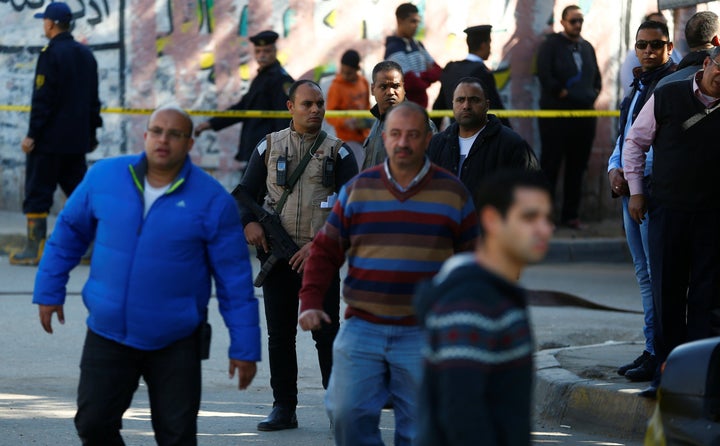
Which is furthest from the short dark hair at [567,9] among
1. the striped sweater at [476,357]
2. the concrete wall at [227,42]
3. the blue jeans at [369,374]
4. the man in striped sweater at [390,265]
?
the striped sweater at [476,357]

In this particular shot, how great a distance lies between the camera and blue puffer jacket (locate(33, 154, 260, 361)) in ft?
18.0

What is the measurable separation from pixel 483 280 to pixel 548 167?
1205 cm

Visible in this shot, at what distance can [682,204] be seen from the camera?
7.53 m

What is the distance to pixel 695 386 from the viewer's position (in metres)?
5.05

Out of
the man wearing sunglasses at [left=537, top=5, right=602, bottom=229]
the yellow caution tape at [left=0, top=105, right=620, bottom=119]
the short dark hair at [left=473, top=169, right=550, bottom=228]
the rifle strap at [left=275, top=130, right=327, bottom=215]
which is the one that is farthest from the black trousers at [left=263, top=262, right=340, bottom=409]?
the man wearing sunglasses at [left=537, top=5, right=602, bottom=229]

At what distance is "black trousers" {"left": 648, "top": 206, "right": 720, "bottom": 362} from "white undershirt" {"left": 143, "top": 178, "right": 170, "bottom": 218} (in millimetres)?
3023

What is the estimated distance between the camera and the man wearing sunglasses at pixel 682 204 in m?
7.46

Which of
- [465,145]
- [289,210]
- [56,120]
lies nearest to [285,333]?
[289,210]

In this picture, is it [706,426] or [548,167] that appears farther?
[548,167]

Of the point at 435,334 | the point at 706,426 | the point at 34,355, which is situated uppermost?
the point at 435,334

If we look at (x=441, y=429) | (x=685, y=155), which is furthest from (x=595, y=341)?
(x=441, y=429)

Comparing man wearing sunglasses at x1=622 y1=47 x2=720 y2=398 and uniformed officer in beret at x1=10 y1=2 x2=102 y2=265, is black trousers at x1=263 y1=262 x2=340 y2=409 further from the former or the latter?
uniformed officer in beret at x1=10 y1=2 x2=102 y2=265

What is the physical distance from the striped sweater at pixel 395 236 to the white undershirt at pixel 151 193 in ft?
2.22

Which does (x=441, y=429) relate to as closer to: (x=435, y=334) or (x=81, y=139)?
(x=435, y=334)
